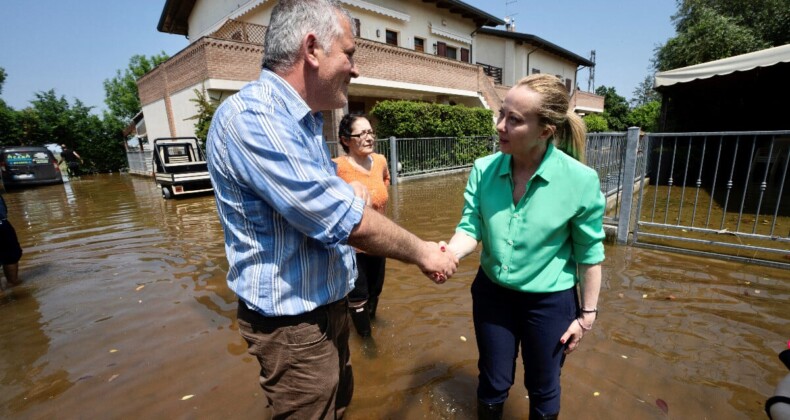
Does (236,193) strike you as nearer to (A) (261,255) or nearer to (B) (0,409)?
(A) (261,255)

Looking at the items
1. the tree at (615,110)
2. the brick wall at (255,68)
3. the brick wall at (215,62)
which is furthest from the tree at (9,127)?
the tree at (615,110)

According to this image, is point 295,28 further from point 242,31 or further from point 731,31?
point 731,31

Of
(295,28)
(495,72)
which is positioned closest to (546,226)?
(295,28)

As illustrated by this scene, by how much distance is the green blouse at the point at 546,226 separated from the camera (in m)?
1.68

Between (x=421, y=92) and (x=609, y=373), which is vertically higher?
(x=421, y=92)

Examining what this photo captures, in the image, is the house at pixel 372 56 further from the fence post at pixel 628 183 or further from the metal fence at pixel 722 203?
the fence post at pixel 628 183

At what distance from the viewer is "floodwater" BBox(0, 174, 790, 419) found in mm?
2557

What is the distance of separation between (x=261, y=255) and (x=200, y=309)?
326cm

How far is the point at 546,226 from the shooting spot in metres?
1.69

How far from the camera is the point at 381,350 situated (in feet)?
10.5

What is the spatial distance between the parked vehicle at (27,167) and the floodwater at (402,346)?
619 inches

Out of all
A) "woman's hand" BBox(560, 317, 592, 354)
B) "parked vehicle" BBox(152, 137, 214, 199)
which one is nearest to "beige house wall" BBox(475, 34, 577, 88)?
"parked vehicle" BBox(152, 137, 214, 199)

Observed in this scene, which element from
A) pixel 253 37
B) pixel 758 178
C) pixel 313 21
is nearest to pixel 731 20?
pixel 758 178

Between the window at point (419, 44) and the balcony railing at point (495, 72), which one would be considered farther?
the balcony railing at point (495, 72)
